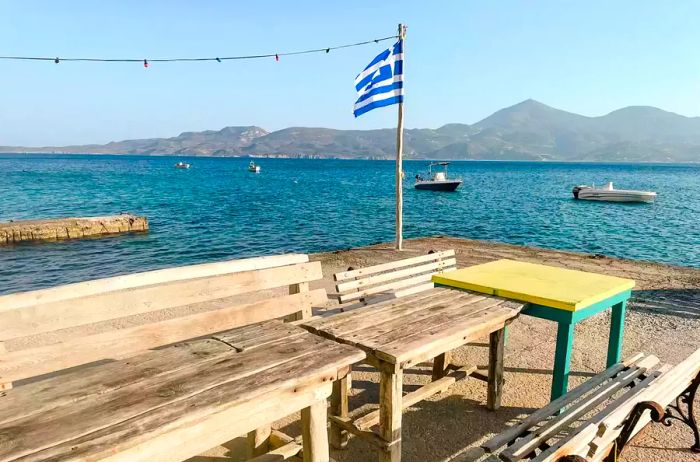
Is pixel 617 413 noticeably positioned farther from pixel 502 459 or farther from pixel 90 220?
pixel 90 220

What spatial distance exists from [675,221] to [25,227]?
127 ft

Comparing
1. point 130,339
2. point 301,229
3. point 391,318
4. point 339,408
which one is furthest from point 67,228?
point 391,318

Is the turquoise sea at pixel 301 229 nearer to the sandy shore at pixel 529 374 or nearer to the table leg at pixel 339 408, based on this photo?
the sandy shore at pixel 529 374

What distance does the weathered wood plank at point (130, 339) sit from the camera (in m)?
2.72

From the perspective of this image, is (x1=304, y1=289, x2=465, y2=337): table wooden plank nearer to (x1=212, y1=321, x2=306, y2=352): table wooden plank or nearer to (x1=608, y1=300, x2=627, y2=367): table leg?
(x1=212, y1=321, x2=306, y2=352): table wooden plank

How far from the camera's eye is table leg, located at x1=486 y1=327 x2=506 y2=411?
186 inches

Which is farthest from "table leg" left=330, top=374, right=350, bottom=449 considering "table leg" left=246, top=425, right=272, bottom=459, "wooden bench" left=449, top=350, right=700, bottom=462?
"wooden bench" left=449, top=350, right=700, bottom=462

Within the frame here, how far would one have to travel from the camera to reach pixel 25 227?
893 inches

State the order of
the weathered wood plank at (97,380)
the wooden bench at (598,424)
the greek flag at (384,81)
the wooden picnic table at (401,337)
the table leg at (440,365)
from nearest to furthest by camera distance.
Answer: the weathered wood plank at (97,380) < the wooden bench at (598,424) < the wooden picnic table at (401,337) < the table leg at (440,365) < the greek flag at (384,81)

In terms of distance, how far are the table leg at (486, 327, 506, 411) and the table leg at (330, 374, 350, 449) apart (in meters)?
1.55

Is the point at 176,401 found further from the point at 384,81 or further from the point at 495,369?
the point at 384,81

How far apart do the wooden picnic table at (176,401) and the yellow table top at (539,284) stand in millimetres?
2262

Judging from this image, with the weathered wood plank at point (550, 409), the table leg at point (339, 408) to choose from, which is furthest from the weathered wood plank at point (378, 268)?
the weathered wood plank at point (550, 409)

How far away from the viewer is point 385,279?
18.6ft
